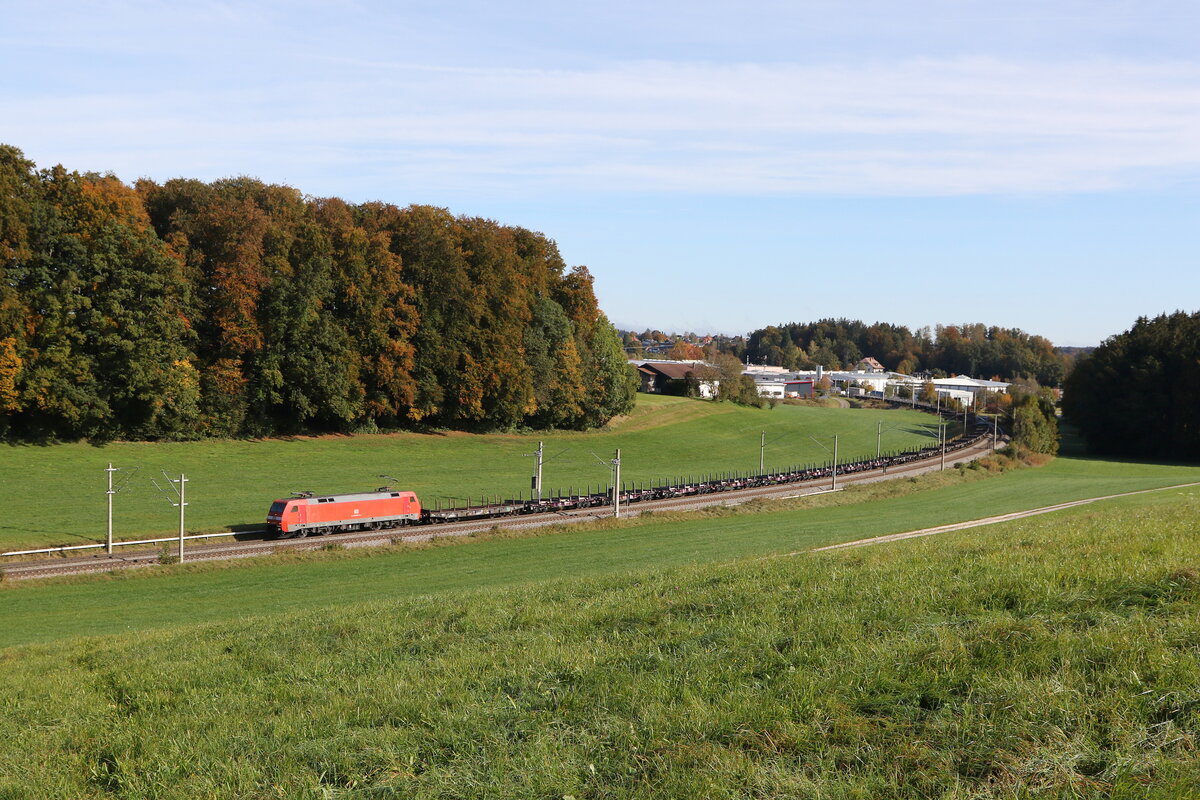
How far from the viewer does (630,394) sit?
3652 inches

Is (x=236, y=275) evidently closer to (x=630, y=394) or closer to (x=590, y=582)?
(x=630, y=394)

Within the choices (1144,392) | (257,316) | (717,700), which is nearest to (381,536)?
(257,316)

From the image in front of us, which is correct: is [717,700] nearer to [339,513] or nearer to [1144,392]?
[339,513]

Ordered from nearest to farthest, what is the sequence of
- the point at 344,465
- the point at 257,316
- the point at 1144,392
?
the point at 344,465 < the point at 257,316 < the point at 1144,392

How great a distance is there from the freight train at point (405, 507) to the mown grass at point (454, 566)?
536 centimetres

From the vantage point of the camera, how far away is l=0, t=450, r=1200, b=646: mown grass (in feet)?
86.8

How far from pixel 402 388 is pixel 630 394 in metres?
30.9

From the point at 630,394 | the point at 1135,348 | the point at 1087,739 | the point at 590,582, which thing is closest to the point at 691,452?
the point at 630,394

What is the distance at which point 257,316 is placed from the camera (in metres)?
62.3

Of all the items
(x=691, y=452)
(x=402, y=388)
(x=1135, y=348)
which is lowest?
(x=691, y=452)

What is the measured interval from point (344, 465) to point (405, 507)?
15467 mm

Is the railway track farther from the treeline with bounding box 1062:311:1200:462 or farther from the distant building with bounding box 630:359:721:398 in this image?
the distant building with bounding box 630:359:721:398

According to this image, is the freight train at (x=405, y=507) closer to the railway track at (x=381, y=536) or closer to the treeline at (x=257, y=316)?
the railway track at (x=381, y=536)

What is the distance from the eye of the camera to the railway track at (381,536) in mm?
33569
